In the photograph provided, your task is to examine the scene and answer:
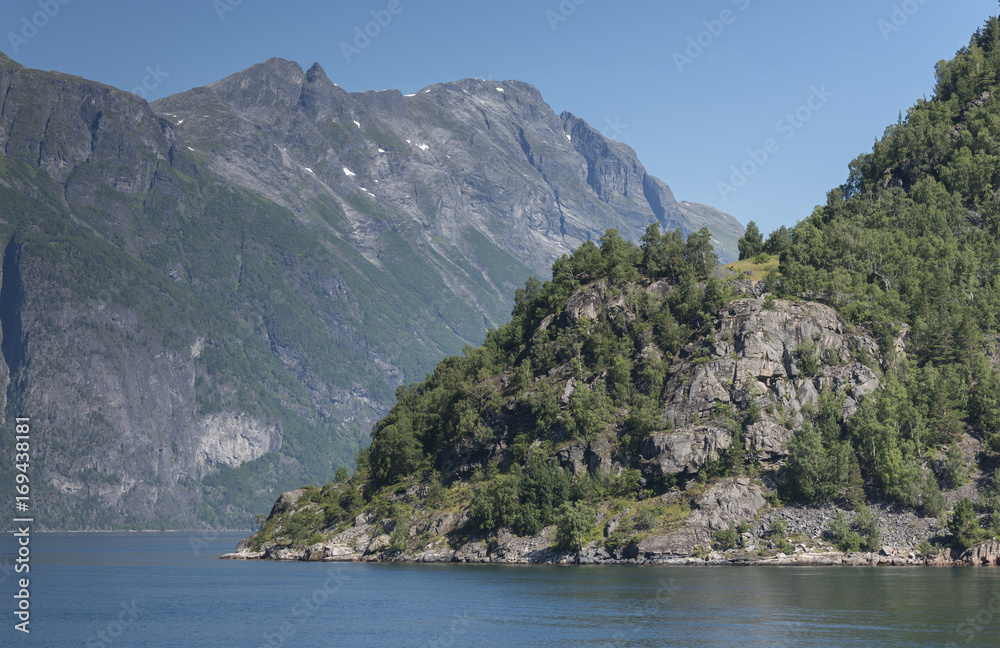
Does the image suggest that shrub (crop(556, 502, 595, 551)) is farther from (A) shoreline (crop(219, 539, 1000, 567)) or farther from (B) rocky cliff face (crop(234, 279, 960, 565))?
(A) shoreline (crop(219, 539, 1000, 567))

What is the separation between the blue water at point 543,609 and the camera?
9781 cm

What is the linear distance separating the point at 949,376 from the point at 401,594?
11268 cm

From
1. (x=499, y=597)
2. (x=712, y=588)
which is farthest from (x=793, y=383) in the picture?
(x=499, y=597)

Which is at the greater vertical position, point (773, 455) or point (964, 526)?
point (773, 455)

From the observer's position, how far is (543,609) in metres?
118

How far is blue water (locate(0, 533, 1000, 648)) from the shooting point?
3851 inches

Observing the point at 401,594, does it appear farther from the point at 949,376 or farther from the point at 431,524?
the point at 949,376

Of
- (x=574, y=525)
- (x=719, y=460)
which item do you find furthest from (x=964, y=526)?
(x=574, y=525)

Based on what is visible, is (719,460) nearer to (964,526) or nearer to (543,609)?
(964,526)

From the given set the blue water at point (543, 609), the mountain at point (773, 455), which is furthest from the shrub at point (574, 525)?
the blue water at point (543, 609)

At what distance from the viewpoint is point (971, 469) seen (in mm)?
170000

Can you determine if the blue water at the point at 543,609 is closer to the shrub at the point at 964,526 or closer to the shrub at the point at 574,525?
the shrub at the point at 574,525

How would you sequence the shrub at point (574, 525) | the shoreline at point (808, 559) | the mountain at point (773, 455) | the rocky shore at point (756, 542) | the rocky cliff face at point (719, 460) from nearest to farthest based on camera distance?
1. the shoreline at point (808, 559)
2. the rocky shore at point (756, 542)
3. the mountain at point (773, 455)
4. the rocky cliff face at point (719, 460)
5. the shrub at point (574, 525)

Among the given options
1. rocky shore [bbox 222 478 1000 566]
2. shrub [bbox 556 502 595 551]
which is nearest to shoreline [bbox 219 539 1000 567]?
rocky shore [bbox 222 478 1000 566]
